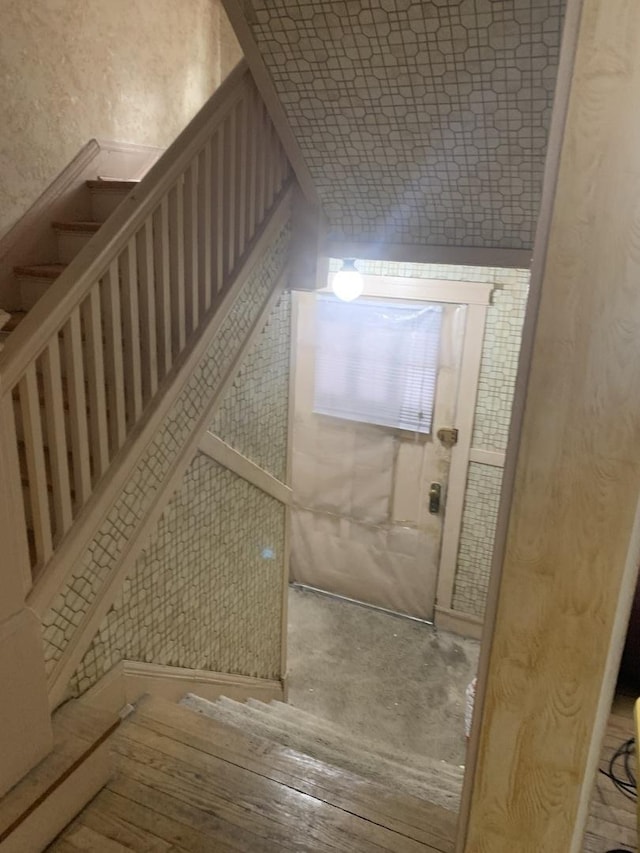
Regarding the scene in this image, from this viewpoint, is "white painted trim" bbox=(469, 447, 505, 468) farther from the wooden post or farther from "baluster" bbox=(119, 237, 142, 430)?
the wooden post

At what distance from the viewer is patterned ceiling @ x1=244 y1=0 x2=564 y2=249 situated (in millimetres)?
1802

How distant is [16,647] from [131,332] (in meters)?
0.97

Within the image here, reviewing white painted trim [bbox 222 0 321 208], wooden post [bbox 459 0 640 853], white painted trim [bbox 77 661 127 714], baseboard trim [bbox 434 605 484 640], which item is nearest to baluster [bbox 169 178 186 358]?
white painted trim [bbox 222 0 321 208]

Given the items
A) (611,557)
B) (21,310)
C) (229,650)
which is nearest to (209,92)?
(21,310)

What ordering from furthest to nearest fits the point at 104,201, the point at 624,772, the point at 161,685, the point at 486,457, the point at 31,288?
the point at 486,457 → the point at 104,201 → the point at 31,288 → the point at 161,685 → the point at 624,772

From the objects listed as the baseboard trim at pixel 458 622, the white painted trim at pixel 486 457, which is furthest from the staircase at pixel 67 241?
the baseboard trim at pixel 458 622

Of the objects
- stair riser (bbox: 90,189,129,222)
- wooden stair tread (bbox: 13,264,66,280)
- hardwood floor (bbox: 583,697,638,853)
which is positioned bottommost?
hardwood floor (bbox: 583,697,638,853)

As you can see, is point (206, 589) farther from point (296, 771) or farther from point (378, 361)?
point (378, 361)

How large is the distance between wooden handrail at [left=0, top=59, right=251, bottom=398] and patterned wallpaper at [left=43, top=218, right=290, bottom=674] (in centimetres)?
60

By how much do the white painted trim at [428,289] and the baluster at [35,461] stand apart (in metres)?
2.43

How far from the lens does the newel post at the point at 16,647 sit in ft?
4.97

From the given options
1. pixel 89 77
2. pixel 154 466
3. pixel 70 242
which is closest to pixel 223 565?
pixel 154 466

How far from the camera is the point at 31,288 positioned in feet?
9.12

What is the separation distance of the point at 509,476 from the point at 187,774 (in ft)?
5.06
